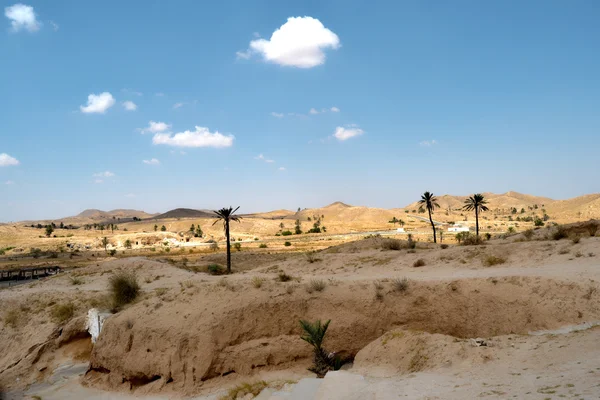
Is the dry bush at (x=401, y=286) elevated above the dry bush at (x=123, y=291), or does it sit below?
above

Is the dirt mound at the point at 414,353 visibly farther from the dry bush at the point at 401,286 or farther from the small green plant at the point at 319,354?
the dry bush at the point at 401,286

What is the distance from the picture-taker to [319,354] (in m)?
13.0

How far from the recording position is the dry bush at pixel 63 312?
22531 millimetres

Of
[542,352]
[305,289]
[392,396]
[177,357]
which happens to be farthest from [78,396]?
[542,352]

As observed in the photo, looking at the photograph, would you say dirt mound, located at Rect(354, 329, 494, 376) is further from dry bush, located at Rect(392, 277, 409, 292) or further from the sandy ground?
dry bush, located at Rect(392, 277, 409, 292)

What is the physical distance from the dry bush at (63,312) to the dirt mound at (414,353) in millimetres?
17811

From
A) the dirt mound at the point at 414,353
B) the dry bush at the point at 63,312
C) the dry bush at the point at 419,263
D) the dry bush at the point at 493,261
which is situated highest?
the dry bush at the point at 493,261

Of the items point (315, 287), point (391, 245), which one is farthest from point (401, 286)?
point (391, 245)

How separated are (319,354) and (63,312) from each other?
677 inches

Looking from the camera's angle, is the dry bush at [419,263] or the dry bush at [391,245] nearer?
the dry bush at [419,263]

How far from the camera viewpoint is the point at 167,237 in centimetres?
9312

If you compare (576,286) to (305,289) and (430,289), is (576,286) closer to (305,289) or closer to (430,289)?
(430,289)

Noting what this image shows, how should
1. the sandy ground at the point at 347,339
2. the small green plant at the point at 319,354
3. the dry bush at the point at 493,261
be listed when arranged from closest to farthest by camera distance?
the sandy ground at the point at 347,339
the small green plant at the point at 319,354
the dry bush at the point at 493,261

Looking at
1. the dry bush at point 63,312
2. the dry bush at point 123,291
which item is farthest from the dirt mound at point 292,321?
the dry bush at point 63,312
